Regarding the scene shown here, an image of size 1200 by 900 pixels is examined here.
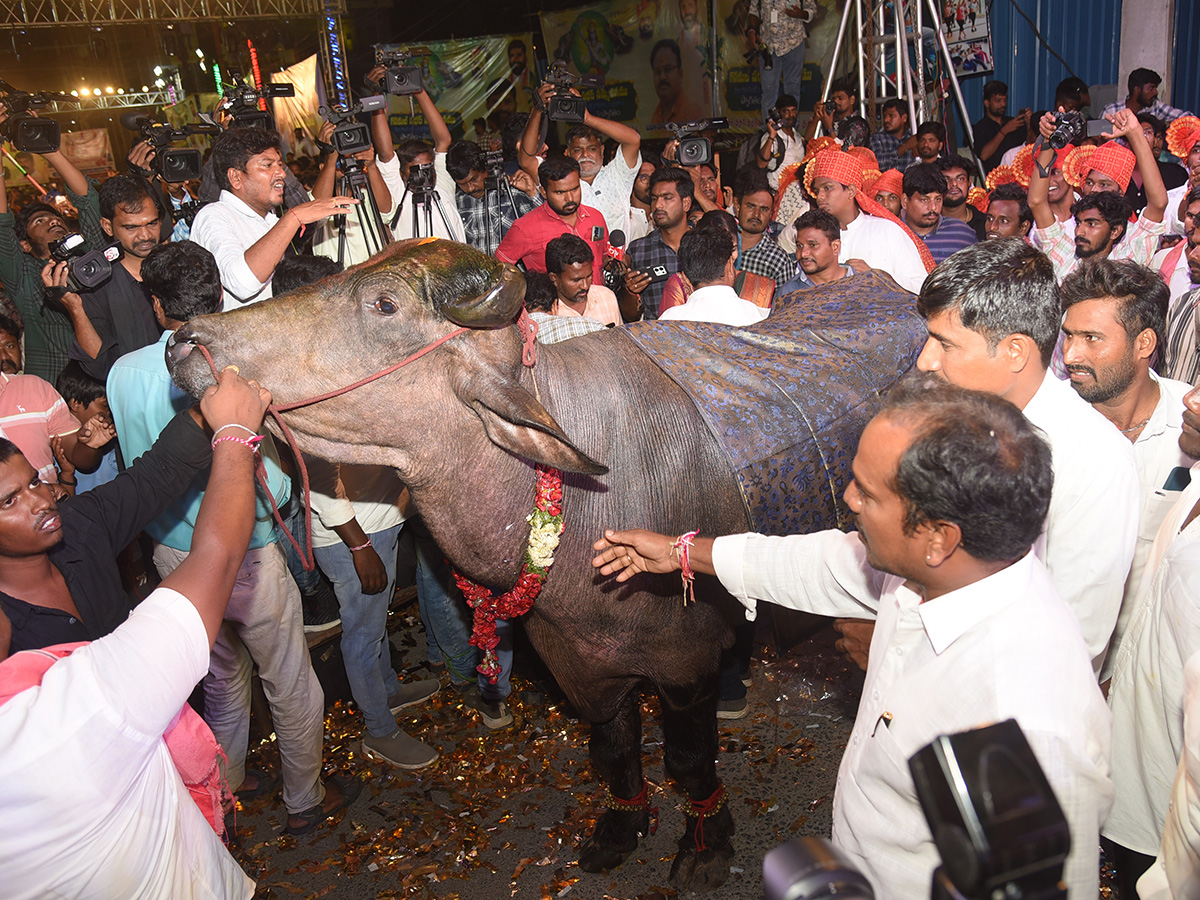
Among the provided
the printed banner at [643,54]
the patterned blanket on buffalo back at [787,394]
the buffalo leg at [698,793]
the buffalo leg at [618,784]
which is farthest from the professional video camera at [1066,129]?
the printed banner at [643,54]

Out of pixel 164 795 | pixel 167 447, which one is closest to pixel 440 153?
pixel 167 447

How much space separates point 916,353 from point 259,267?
12.3 ft

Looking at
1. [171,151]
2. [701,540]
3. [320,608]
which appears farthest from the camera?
[171,151]

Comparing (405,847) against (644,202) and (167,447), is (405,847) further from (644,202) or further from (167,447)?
(644,202)

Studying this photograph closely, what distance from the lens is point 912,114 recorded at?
10938 mm

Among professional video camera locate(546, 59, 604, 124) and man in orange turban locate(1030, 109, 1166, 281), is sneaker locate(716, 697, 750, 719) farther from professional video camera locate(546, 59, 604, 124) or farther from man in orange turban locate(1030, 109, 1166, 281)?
professional video camera locate(546, 59, 604, 124)

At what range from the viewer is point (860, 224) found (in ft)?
24.0

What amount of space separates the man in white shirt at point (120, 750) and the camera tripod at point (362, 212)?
504 cm

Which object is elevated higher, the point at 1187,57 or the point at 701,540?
the point at 1187,57

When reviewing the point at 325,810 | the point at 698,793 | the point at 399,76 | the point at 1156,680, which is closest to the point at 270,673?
the point at 325,810

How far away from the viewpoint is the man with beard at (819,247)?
19.7 feet

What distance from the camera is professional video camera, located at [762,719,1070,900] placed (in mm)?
1188

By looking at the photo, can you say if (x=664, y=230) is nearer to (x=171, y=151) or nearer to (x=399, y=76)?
(x=399, y=76)

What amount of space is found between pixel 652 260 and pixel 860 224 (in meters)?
1.77
